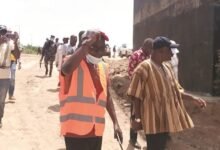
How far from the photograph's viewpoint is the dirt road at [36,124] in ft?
26.6

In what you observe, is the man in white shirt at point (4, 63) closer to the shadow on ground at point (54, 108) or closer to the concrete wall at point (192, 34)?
the shadow on ground at point (54, 108)

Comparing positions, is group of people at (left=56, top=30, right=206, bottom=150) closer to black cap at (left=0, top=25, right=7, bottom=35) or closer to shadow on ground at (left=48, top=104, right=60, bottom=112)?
black cap at (left=0, top=25, right=7, bottom=35)

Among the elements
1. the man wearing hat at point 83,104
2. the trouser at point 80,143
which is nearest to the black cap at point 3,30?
the man wearing hat at point 83,104

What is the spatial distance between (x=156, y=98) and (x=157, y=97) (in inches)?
0.6

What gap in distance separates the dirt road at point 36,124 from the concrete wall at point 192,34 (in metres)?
2.24

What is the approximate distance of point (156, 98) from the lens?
17.6 ft

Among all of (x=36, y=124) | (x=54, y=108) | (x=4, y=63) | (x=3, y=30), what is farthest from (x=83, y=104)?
(x=54, y=108)

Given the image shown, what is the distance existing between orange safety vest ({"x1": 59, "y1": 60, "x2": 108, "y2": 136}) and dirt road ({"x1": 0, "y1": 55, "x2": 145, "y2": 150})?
373cm

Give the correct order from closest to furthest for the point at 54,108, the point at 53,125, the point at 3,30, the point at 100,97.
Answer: the point at 100,97 < the point at 3,30 < the point at 53,125 < the point at 54,108

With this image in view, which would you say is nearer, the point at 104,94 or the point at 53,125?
the point at 104,94

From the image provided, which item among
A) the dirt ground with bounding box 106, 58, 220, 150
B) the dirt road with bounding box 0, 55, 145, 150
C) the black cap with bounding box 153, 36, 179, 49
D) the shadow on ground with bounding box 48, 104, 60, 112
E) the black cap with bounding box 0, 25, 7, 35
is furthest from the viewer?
the shadow on ground with bounding box 48, 104, 60, 112

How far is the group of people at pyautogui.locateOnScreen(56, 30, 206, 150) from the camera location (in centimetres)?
418

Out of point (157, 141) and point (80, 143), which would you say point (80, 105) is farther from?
point (157, 141)

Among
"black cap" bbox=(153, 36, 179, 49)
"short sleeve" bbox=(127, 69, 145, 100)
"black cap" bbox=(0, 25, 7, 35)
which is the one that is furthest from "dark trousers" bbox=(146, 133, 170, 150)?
"black cap" bbox=(0, 25, 7, 35)
